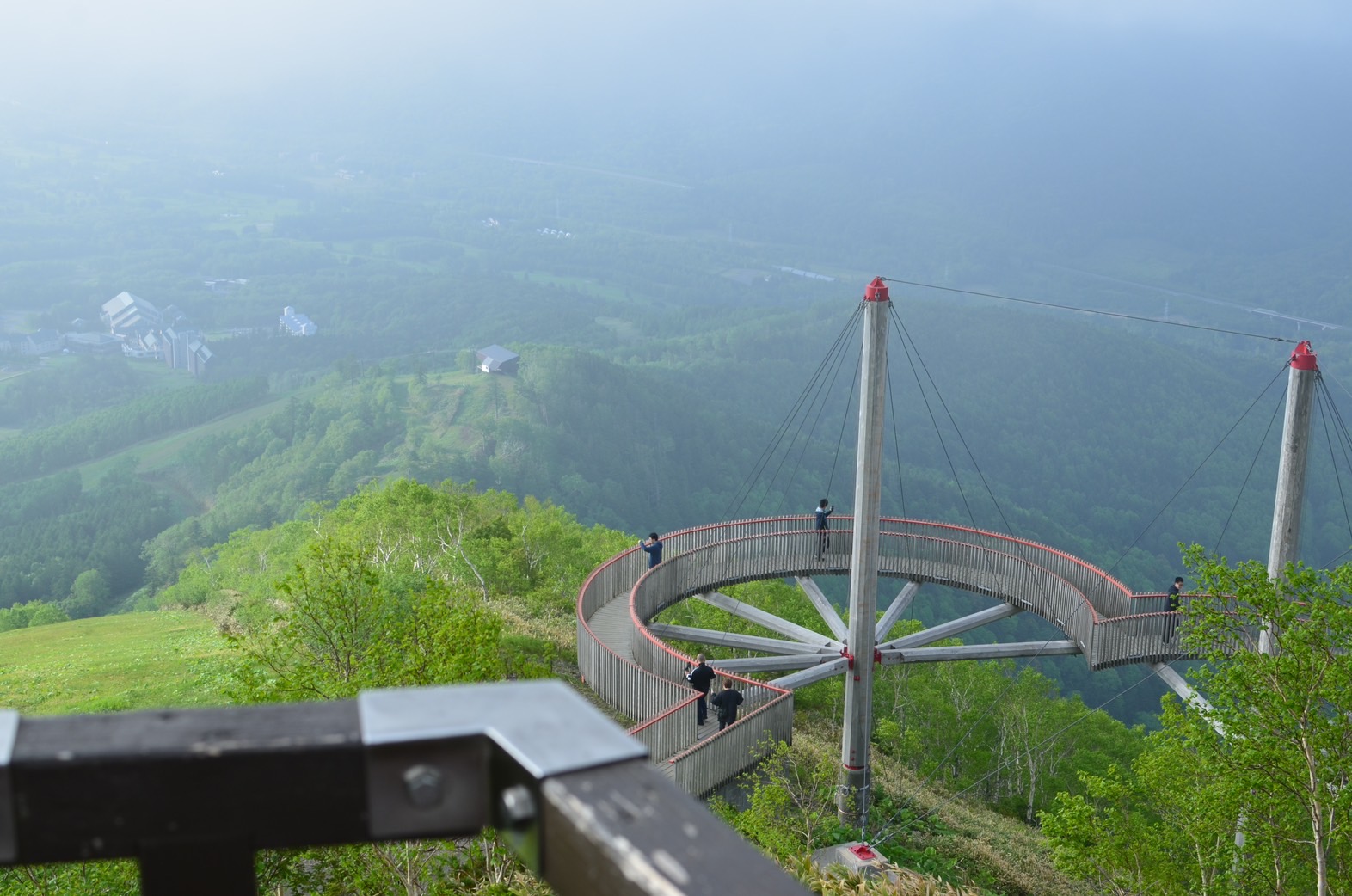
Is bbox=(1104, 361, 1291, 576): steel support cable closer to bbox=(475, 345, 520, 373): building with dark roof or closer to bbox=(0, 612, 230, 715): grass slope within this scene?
bbox=(0, 612, 230, 715): grass slope

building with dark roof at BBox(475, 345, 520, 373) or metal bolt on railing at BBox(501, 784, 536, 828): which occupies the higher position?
metal bolt on railing at BBox(501, 784, 536, 828)

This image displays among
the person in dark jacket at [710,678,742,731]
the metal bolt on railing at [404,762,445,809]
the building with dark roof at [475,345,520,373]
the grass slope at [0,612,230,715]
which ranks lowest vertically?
the building with dark roof at [475,345,520,373]

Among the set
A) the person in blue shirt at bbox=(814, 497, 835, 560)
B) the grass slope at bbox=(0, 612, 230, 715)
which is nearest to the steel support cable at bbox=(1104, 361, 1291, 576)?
the person in blue shirt at bbox=(814, 497, 835, 560)

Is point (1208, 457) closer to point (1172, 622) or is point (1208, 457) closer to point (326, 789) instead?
point (1172, 622)

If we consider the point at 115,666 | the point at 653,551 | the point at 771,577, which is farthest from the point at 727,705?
the point at 115,666

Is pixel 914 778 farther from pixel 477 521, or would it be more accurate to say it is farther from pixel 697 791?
pixel 477 521

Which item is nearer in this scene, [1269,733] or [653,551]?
[1269,733]
